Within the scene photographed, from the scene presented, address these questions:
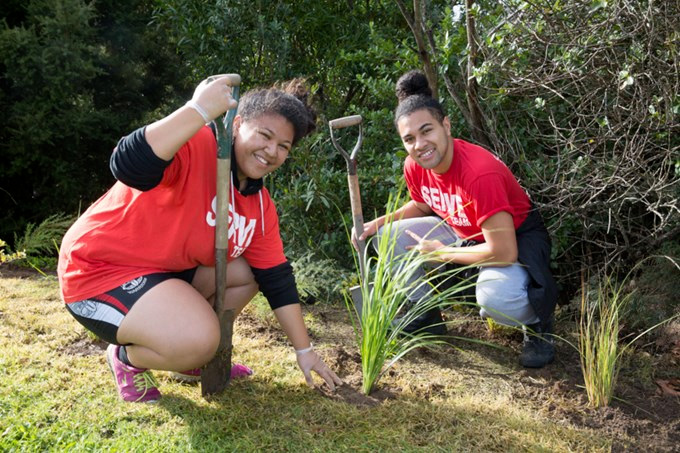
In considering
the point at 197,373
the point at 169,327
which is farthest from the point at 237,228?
the point at 197,373

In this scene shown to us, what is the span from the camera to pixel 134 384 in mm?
2262

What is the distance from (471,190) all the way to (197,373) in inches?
57.3

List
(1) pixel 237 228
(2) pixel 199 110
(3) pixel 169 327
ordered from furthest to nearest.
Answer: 1. (1) pixel 237 228
2. (3) pixel 169 327
3. (2) pixel 199 110

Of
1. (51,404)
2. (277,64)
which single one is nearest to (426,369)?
(51,404)

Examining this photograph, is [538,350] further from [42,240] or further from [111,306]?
[42,240]

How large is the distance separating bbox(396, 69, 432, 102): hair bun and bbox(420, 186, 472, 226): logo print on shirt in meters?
0.49

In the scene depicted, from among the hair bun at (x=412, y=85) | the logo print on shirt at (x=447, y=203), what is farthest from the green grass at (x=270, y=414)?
the hair bun at (x=412, y=85)

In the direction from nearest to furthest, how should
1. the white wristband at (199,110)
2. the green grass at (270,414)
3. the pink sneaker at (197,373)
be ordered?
1. the white wristband at (199,110)
2. the green grass at (270,414)
3. the pink sneaker at (197,373)

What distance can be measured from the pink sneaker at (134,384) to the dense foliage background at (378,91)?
1.88m

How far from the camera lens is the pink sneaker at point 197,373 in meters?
2.46

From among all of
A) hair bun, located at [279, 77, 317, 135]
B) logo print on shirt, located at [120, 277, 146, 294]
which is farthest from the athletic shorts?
hair bun, located at [279, 77, 317, 135]

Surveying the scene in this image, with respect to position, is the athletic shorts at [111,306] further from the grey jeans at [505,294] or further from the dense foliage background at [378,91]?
the dense foliage background at [378,91]

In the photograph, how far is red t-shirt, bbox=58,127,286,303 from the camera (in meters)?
2.11

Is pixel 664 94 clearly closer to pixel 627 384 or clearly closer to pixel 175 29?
pixel 627 384
